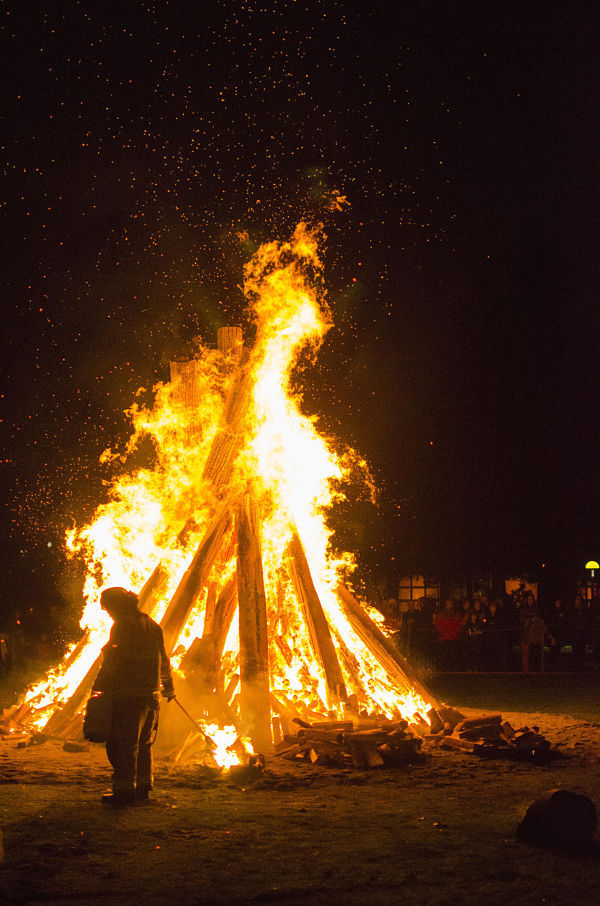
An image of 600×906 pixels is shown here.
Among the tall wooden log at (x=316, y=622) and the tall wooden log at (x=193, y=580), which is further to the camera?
the tall wooden log at (x=316, y=622)

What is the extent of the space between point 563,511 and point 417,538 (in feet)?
13.9

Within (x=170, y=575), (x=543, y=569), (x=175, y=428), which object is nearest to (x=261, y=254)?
(x=175, y=428)

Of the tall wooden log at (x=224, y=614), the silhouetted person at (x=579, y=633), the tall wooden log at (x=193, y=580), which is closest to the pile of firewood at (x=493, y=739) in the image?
the tall wooden log at (x=224, y=614)

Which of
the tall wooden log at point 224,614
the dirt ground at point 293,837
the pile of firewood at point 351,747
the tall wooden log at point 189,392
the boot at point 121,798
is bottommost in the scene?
the dirt ground at point 293,837

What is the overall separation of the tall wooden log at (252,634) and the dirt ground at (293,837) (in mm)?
603

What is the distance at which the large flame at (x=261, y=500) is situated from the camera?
1006 cm

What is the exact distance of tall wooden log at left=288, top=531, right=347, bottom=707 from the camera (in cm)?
976

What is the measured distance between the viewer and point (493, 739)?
28.7 feet

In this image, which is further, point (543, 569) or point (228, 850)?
point (543, 569)

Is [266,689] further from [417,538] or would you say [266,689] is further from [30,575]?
[30,575]

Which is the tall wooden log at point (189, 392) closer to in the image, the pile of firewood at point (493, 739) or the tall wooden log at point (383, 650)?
the tall wooden log at point (383, 650)

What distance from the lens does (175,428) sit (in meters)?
10.9

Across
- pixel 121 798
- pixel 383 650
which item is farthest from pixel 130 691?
pixel 383 650

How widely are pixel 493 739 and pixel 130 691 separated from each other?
13.1ft
